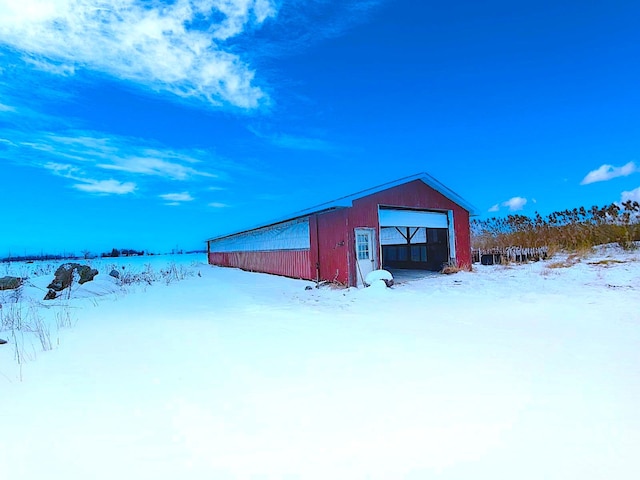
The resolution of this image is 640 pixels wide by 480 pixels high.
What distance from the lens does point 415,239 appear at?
1745 cm

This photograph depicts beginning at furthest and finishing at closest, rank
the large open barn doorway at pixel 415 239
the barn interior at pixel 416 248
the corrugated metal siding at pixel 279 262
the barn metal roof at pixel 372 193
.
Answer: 1. the barn interior at pixel 416 248
2. the corrugated metal siding at pixel 279 262
3. the large open barn doorway at pixel 415 239
4. the barn metal roof at pixel 372 193

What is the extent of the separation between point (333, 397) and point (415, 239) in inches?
594

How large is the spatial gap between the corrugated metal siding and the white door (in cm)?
211

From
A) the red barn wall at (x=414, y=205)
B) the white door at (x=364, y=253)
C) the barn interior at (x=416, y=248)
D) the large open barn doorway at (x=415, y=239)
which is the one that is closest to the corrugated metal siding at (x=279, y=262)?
the white door at (x=364, y=253)

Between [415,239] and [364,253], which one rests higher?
[415,239]

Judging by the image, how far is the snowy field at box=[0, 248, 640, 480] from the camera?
7.37 ft

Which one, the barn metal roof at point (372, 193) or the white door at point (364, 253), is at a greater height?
the barn metal roof at point (372, 193)

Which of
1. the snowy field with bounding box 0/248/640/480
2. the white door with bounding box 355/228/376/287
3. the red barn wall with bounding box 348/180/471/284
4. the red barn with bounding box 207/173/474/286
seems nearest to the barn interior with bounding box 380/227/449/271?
the red barn with bounding box 207/173/474/286

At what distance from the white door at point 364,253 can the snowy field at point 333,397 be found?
4.61 meters

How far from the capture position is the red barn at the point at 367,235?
11.2 metres

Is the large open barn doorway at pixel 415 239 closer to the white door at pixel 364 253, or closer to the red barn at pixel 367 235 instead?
the red barn at pixel 367 235

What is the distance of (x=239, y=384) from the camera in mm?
3502

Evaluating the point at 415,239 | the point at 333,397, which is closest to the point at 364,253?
the point at 415,239

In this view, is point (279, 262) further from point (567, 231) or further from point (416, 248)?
point (567, 231)
